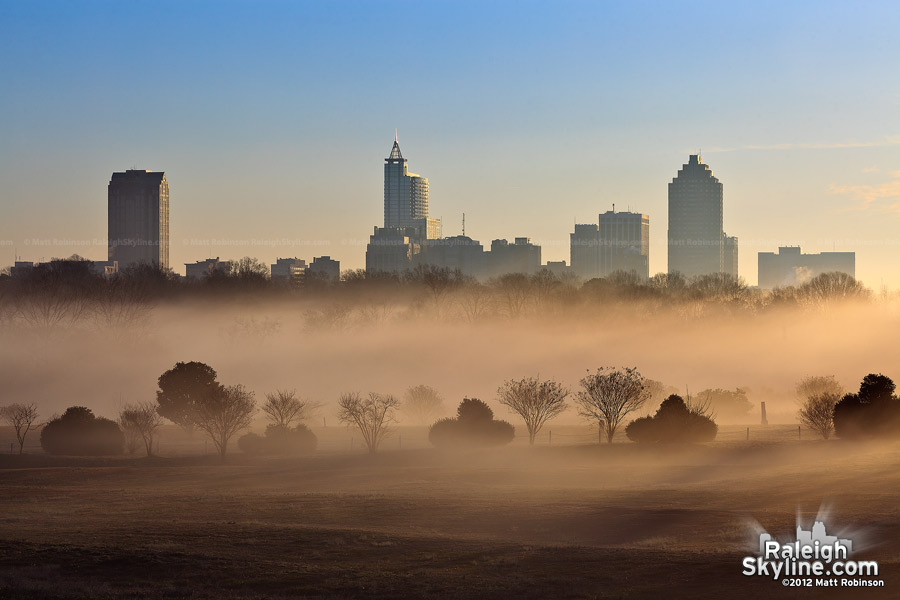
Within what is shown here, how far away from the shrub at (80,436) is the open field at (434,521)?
13.2 feet

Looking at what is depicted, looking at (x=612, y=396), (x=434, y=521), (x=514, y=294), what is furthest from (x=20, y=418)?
(x=514, y=294)

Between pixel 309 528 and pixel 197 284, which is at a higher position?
pixel 197 284

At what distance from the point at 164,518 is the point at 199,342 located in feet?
381

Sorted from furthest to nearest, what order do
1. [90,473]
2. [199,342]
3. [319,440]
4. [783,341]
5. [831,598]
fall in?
1. [783,341]
2. [199,342]
3. [319,440]
4. [90,473]
5. [831,598]

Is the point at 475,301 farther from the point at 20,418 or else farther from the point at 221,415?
the point at 221,415

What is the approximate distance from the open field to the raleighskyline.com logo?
668 millimetres

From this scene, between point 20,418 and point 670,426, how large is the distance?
5208cm

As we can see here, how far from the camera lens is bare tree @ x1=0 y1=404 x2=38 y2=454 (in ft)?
284

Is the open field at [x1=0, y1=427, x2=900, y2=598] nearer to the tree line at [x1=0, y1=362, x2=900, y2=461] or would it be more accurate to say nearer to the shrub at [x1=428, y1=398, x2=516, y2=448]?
the tree line at [x1=0, y1=362, x2=900, y2=461]

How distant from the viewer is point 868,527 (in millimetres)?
44438

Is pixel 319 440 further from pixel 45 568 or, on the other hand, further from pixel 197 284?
pixel 197 284

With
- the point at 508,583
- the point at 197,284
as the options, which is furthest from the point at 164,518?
the point at 197,284

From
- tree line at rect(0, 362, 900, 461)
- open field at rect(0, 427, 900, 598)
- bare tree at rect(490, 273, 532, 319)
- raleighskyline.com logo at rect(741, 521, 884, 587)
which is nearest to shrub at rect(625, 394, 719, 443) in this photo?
tree line at rect(0, 362, 900, 461)

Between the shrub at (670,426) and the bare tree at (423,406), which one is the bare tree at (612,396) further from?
the bare tree at (423,406)
